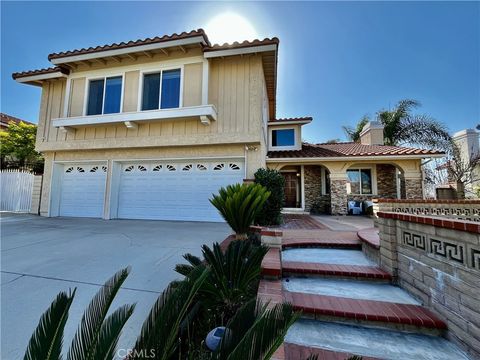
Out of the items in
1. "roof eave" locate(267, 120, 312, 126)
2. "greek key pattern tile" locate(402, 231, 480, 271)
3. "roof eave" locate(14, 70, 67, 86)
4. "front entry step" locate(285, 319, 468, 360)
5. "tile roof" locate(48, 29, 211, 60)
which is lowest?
"front entry step" locate(285, 319, 468, 360)

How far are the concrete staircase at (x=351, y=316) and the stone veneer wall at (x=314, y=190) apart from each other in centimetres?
962

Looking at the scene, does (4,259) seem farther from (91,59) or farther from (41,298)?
(91,59)

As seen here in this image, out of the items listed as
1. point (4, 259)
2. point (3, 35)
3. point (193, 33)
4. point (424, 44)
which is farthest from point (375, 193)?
point (3, 35)

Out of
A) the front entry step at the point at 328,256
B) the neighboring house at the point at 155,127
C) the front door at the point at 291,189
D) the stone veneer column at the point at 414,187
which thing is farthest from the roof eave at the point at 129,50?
the stone veneer column at the point at 414,187

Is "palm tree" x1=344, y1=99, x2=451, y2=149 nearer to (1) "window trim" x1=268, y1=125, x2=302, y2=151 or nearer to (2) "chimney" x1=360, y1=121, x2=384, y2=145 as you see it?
(2) "chimney" x1=360, y1=121, x2=384, y2=145

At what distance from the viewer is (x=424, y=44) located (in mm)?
10648

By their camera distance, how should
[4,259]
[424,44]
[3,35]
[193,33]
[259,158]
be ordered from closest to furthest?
[4,259]
[193,33]
[259,158]
[3,35]
[424,44]

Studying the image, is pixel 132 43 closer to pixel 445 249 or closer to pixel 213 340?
pixel 213 340

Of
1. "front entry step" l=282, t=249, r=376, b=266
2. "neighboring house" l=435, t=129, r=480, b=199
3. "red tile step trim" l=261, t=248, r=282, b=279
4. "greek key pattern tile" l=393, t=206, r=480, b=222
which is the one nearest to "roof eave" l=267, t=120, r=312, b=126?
"greek key pattern tile" l=393, t=206, r=480, b=222

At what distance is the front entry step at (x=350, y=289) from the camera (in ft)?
9.13

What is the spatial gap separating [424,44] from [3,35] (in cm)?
2002

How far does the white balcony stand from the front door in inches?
277

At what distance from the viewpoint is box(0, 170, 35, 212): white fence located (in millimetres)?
10977

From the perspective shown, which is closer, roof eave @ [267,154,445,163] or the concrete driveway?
the concrete driveway
